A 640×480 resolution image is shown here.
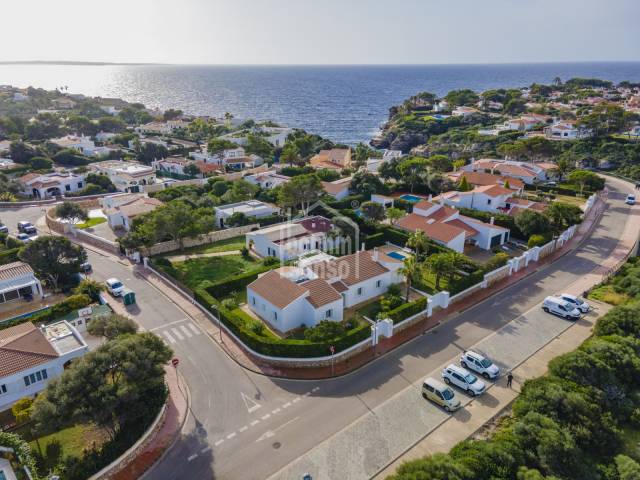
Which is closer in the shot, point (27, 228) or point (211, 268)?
point (211, 268)

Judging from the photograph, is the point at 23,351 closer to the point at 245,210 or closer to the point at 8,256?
the point at 8,256

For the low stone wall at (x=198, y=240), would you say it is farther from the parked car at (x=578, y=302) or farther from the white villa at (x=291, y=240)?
the parked car at (x=578, y=302)

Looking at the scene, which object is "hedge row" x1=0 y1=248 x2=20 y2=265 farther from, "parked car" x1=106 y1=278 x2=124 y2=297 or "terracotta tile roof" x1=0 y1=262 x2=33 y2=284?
"parked car" x1=106 y1=278 x2=124 y2=297

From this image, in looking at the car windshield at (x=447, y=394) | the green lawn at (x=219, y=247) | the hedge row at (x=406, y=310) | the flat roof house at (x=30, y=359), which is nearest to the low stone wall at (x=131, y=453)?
the flat roof house at (x=30, y=359)

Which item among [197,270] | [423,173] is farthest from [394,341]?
[423,173]

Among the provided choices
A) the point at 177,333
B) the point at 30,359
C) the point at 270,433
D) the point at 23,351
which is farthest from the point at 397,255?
the point at 23,351
